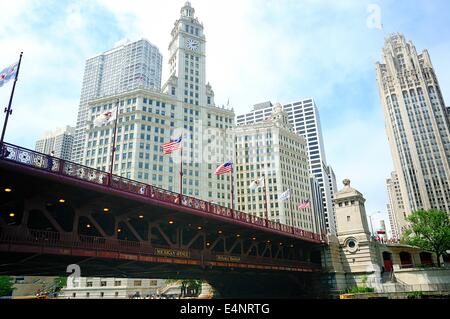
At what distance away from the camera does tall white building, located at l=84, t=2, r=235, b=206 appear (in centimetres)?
10381

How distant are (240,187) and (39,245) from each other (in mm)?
121216

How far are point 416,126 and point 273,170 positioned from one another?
7114 centimetres

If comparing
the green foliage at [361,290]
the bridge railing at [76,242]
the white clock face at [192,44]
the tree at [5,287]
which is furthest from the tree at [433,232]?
the white clock face at [192,44]

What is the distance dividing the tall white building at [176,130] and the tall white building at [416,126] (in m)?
81.9

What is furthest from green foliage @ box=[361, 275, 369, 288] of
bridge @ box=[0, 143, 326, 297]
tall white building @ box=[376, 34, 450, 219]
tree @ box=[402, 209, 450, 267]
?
tall white building @ box=[376, 34, 450, 219]

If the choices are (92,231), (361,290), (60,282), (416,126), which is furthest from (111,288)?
(416,126)

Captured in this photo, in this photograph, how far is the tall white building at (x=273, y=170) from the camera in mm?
132625

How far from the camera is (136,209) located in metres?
26.0

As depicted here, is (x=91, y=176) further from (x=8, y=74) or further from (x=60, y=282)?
(x=60, y=282)

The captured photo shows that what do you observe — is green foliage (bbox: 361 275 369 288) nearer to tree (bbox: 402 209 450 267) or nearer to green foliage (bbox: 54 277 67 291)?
tree (bbox: 402 209 450 267)

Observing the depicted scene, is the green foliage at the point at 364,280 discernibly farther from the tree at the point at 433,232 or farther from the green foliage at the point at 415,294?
the tree at the point at 433,232

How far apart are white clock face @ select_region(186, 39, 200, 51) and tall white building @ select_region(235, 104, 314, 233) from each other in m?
39.5
